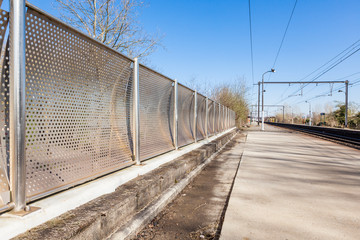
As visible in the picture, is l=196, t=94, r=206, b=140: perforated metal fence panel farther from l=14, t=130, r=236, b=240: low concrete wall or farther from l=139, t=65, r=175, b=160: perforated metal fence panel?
l=14, t=130, r=236, b=240: low concrete wall

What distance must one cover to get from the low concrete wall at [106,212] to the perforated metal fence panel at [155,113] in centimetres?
63

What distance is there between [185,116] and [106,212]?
484 centimetres

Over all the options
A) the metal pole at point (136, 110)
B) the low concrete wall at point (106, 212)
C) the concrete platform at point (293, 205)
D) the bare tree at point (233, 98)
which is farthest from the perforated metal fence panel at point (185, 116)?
the bare tree at point (233, 98)

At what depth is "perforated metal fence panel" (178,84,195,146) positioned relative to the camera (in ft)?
19.8

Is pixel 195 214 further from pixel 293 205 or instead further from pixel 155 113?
pixel 155 113

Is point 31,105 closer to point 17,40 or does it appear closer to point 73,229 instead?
point 17,40

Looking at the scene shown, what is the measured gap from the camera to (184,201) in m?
3.65

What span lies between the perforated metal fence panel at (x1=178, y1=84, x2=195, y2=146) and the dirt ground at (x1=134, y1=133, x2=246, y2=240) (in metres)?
1.52

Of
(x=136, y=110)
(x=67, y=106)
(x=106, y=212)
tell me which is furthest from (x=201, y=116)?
(x=106, y=212)

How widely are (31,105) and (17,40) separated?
48 cm

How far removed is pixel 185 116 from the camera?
22.1 feet

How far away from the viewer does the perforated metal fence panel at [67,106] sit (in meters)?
1.87

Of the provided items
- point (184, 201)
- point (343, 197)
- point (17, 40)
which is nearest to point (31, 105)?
point (17, 40)

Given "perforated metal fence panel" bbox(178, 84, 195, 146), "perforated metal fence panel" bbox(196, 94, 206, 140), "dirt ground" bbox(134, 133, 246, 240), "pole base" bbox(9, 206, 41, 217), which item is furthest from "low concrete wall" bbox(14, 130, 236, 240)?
"perforated metal fence panel" bbox(196, 94, 206, 140)
